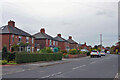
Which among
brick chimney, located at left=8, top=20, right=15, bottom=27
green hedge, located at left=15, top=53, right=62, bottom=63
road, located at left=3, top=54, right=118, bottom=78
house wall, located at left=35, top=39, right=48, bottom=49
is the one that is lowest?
road, located at left=3, top=54, right=118, bottom=78

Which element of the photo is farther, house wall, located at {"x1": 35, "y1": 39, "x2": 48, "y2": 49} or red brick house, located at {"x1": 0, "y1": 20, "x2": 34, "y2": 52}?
house wall, located at {"x1": 35, "y1": 39, "x2": 48, "y2": 49}

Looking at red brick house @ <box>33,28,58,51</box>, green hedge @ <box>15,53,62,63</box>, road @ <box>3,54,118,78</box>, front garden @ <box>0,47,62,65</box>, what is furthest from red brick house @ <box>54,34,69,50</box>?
road @ <box>3,54,118,78</box>

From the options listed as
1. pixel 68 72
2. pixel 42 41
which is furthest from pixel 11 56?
pixel 42 41

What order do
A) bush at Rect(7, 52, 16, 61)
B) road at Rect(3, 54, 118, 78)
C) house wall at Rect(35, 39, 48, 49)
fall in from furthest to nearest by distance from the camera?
1. house wall at Rect(35, 39, 48, 49)
2. bush at Rect(7, 52, 16, 61)
3. road at Rect(3, 54, 118, 78)

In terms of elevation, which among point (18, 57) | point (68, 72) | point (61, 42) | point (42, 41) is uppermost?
point (42, 41)

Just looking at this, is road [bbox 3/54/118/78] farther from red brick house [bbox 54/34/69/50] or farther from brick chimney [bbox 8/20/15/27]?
red brick house [bbox 54/34/69/50]

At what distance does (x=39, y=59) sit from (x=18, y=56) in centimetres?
544

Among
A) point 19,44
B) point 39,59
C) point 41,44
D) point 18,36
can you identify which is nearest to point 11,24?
point 18,36

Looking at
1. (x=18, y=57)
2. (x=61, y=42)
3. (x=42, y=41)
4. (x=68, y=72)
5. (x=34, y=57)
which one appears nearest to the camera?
(x=68, y=72)

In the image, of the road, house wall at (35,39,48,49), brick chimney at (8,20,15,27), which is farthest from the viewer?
house wall at (35,39,48,49)

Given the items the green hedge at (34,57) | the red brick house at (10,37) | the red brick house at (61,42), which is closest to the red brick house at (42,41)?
the red brick house at (10,37)

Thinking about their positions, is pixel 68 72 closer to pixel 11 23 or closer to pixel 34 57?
pixel 34 57

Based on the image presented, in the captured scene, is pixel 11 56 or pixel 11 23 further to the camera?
pixel 11 23

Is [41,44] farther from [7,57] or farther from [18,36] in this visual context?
[7,57]
